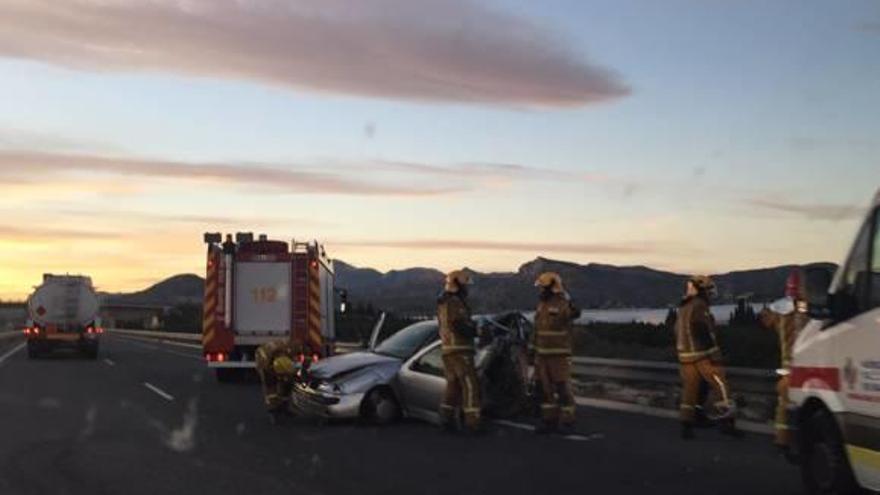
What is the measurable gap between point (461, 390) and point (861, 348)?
665 centimetres

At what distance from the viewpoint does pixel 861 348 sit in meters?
6.83

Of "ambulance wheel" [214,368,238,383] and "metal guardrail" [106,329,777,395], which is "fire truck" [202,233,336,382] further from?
"metal guardrail" [106,329,777,395]

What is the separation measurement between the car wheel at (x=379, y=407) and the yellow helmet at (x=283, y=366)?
44.8 inches

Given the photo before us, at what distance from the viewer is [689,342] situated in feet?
40.3

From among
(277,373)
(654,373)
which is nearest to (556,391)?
(654,373)

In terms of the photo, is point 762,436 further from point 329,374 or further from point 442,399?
point 329,374

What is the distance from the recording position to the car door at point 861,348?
262 inches

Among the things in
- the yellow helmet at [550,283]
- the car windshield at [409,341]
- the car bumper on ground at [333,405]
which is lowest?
the car bumper on ground at [333,405]

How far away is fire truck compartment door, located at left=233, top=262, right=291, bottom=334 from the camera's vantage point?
881 inches

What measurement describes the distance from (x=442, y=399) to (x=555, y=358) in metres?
1.51

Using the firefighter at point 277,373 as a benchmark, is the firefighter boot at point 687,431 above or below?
below

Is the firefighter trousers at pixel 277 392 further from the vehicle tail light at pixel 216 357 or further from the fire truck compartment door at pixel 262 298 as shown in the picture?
the fire truck compartment door at pixel 262 298

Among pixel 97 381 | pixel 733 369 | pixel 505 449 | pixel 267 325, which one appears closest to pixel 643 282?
pixel 267 325

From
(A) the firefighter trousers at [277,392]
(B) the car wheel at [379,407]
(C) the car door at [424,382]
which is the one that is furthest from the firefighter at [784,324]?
(A) the firefighter trousers at [277,392]
